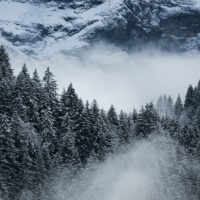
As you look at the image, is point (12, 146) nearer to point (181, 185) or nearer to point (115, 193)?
point (115, 193)

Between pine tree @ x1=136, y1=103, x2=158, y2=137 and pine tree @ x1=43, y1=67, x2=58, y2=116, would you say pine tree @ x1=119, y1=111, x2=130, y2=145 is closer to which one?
pine tree @ x1=136, y1=103, x2=158, y2=137

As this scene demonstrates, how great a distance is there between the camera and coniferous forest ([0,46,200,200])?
72875mm

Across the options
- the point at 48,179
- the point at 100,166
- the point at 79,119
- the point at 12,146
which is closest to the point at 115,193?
the point at 100,166

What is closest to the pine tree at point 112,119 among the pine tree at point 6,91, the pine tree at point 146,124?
the pine tree at point 146,124

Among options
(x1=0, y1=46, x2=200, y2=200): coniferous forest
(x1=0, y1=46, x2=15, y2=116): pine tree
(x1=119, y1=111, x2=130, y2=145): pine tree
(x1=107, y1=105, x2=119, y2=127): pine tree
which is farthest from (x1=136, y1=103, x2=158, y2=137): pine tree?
(x1=0, y1=46, x2=15, y2=116): pine tree

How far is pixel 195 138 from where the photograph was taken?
386ft

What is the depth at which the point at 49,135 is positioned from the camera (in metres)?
87.0

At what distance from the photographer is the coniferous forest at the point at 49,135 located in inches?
2869

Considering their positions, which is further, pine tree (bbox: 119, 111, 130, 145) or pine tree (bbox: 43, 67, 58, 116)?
pine tree (bbox: 119, 111, 130, 145)

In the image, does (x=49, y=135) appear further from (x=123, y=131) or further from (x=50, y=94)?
(x=123, y=131)

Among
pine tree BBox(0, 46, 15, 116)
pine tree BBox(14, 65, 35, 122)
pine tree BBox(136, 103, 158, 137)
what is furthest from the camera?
pine tree BBox(136, 103, 158, 137)

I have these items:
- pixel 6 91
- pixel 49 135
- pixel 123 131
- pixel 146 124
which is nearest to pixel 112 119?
pixel 123 131

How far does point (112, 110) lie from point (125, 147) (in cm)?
1344

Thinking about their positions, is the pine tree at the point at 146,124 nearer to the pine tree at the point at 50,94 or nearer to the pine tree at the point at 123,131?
the pine tree at the point at 123,131
